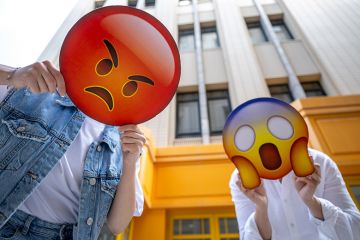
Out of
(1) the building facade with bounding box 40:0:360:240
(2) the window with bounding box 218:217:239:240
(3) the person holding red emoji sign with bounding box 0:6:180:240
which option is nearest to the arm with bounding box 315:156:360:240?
(3) the person holding red emoji sign with bounding box 0:6:180:240

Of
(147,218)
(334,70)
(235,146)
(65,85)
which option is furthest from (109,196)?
(334,70)

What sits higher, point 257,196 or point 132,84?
point 132,84

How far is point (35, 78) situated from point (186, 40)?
5598mm

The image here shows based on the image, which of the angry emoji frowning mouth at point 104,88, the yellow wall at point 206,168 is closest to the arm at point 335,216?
the angry emoji frowning mouth at point 104,88

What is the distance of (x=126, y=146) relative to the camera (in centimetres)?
85

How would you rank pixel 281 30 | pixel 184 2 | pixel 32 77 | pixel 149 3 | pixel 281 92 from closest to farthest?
pixel 32 77, pixel 281 92, pixel 281 30, pixel 149 3, pixel 184 2

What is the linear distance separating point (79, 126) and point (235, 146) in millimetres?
702

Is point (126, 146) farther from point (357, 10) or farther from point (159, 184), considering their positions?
point (357, 10)

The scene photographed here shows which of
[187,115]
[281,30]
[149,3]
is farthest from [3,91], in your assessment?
[149,3]

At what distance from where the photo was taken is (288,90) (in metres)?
4.75

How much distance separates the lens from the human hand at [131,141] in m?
0.85

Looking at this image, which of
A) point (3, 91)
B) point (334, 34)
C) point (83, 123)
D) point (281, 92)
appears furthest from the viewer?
point (334, 34)

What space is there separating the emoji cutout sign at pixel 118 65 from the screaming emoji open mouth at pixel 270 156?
524 mm

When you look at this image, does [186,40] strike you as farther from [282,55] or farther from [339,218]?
[339,218]
